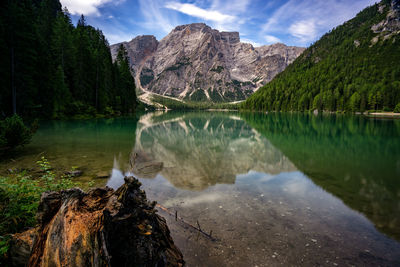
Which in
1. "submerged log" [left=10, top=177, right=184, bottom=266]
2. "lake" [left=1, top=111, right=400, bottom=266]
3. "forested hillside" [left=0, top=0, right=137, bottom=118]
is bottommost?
"lake" [left=1, top=111, right=400, bottom=266]

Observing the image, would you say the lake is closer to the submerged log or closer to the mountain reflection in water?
the mountain reflection in water

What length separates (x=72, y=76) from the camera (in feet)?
165

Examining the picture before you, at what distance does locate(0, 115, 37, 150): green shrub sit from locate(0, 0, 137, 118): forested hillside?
13183 mm

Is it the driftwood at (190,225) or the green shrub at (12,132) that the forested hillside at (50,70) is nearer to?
the green shrub at (12,132)

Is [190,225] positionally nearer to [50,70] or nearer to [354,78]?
[50,70]

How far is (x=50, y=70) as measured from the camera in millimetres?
39031

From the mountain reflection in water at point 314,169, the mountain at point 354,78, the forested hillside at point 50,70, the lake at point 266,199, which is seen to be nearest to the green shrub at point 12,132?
the lake at point 266,199

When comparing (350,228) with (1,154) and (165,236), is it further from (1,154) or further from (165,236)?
(1,154)

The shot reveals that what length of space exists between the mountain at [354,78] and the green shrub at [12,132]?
133 m

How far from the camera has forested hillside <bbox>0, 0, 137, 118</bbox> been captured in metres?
28.8

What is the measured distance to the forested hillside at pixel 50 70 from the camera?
28797mm

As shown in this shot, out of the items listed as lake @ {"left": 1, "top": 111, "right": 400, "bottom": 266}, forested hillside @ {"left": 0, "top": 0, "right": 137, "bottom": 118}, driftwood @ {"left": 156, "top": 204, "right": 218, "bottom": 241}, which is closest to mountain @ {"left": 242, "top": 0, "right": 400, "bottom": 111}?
lake @ {"left": 1, "top": 111, "right": 400, "bottom": 266}

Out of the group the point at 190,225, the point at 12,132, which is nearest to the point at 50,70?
the point at 12,132

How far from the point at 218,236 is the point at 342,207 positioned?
6037 mm
